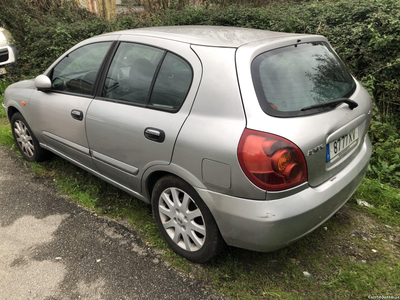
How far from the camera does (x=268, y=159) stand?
1813mm

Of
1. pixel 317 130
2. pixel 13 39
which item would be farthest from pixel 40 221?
pixel 13 39

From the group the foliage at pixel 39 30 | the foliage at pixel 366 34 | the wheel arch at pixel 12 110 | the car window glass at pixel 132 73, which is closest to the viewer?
the car window glass at pixel 132 73

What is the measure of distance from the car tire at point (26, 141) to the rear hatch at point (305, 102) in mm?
2969

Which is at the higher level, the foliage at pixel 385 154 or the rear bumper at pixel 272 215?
the rear bumper at pixel 272 215

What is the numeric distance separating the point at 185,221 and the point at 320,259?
1.10 meters

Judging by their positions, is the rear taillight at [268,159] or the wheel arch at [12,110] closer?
the rear taillight at [268,159]

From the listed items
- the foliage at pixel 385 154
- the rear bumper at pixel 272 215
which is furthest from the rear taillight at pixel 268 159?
the foliage at pixel 385 154

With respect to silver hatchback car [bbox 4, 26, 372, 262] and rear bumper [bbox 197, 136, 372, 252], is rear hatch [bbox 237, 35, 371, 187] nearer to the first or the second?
silver hatchback car [bbox 4, 26, 372, 262]

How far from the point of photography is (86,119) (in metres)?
2.83

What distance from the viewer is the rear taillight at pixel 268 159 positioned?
181cm

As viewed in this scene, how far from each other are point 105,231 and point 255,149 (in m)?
1.73

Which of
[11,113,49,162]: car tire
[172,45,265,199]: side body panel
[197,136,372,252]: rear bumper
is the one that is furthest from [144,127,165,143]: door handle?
[11,113,49,162]: car tire

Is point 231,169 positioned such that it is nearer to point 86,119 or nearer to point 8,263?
point 86,119

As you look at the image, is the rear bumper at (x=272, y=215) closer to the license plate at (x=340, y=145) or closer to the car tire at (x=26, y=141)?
the license plate at (x=340, y=145)
